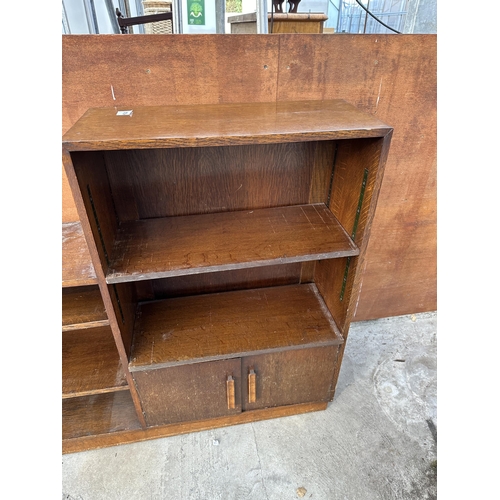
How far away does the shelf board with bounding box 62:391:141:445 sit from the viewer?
58.1 inches

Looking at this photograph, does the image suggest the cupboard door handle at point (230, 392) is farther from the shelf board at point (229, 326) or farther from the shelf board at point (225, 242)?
the shelf board at point (225, 242)

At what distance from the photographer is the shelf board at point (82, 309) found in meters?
1.16

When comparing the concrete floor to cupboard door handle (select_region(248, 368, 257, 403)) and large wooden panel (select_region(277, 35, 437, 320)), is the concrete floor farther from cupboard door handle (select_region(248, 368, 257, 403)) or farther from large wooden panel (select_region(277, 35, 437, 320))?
large wooden panel (select_region(277, 35, 437, 320))

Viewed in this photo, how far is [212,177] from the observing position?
1.30 m

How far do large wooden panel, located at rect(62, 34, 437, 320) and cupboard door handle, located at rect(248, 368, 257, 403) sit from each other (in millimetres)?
998

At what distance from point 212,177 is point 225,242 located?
27 cm

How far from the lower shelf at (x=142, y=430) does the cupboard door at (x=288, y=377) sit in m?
0.09

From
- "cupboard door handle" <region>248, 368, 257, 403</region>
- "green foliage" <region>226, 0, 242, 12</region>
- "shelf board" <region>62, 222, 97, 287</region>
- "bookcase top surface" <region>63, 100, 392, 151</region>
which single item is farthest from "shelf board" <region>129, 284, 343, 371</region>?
"green foliage" <region>226, 0, 242, 12</region>

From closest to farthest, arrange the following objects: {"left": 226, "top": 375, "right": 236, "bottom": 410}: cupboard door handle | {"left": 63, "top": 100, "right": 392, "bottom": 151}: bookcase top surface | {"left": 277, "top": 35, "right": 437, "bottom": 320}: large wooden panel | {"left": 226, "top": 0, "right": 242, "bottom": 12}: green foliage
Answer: {"left": 63, "top": 100, "right": 392, "bottom": 151}: bookcase top surface, {"left": 277, "top": 35, "right": 437, "bottom": 320}: large wooden panel, {"left": 226, "top": 375, "right": 236, "bottom": 410}: cupboard door handle, {"left": 226, "top": 0, "right": 242, "bottom": 12}: green foliage

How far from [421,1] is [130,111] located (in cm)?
219

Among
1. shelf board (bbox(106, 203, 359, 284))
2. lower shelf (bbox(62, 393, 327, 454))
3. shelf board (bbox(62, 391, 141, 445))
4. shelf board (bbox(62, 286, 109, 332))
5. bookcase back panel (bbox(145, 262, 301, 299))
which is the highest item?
shelf board (bbox(106, 203, 359, 284))

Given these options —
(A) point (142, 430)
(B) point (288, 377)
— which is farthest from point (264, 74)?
(A) point (142, 430)

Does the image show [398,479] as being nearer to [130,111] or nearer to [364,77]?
[364,77]

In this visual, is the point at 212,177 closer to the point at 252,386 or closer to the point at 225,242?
the point at 225,242
